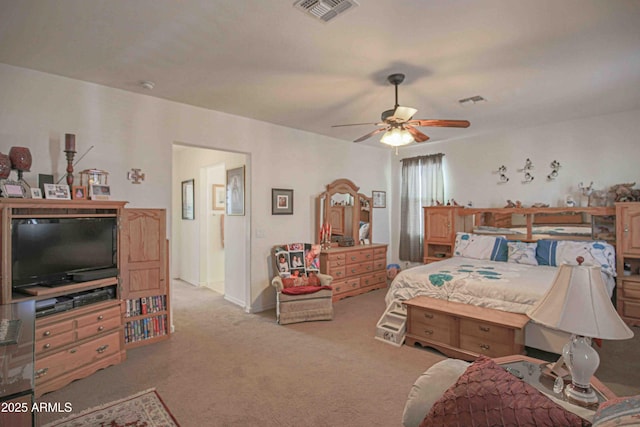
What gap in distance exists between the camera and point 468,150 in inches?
225

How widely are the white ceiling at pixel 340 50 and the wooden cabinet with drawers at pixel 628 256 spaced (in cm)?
135

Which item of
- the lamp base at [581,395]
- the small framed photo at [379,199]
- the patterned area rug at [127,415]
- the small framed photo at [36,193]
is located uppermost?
the small framed photo at [379,199]

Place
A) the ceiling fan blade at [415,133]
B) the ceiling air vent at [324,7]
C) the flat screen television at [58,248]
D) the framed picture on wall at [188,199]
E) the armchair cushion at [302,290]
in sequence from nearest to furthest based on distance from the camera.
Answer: the ceiling air vent at [324,7] → the flat screen television at [58,248] → the ceiling fan blade at [415,133] → the armchair cushion at [302,290] → the framed picture on wall at [188,199]

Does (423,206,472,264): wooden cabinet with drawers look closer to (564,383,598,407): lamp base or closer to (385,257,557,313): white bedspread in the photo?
(385,257,557,313): white bedspread

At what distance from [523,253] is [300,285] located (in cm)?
304

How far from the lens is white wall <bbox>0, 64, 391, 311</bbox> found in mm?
2895

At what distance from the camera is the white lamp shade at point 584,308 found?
4.46 feet

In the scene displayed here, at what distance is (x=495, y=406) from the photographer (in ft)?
3.03

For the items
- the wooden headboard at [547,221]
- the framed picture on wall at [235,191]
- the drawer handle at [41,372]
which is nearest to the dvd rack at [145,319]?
the drawer handle at [41,372]

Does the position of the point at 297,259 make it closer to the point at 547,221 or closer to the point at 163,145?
the point at 163,145

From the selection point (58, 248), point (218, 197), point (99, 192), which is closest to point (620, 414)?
point (58, 248)

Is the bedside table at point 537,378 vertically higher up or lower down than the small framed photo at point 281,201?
lower down

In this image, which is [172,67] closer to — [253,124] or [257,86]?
[257,86]

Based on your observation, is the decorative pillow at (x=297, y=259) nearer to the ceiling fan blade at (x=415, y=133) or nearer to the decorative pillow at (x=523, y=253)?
the ceiling fan blade at (x=415, y=133)
